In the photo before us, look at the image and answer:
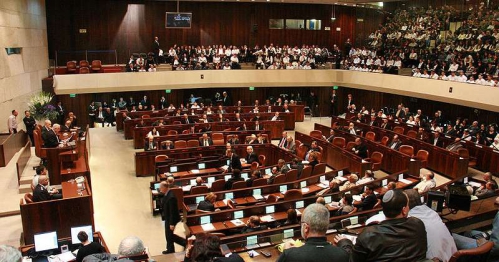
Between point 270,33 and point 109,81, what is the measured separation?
961 cm

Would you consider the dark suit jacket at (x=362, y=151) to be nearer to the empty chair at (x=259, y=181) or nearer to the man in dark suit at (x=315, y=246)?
the empty chair at (x=259, y=181)

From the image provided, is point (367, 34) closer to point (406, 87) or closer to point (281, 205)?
point (406, 87)

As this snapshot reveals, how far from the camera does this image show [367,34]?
84.1 ft

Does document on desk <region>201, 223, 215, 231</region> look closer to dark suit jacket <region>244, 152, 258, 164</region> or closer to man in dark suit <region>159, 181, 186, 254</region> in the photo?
man in dark suit <region>159, 181, 186, 254</region>

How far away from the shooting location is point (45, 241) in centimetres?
647

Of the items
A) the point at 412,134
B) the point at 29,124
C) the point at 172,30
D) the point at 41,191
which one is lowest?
the point at 412,134

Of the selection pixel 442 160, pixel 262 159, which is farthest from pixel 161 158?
pixel 442 160

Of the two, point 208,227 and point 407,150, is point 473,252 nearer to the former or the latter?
point 208,227

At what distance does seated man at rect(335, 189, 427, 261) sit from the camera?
2.62 m

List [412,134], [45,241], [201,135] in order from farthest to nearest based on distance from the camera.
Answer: [201,135] < [412,134] < [45,241]

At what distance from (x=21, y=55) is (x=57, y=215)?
34.8 feet

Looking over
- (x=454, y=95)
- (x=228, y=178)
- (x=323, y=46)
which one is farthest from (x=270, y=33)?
(x=228, y=178)

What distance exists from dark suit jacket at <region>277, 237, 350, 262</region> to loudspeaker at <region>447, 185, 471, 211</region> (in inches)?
143

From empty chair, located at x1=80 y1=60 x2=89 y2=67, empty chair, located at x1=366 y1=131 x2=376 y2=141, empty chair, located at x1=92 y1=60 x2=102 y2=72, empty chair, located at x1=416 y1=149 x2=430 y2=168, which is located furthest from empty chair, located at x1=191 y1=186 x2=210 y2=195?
empty chair, located at x1=80 y1=60 x2=89 y2=67
